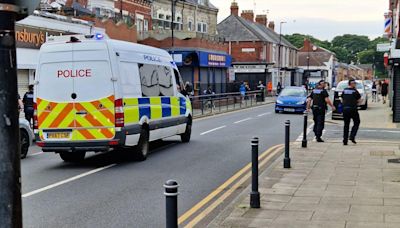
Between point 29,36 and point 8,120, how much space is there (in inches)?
846

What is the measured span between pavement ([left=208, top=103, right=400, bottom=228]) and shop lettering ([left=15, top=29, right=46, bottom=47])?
1404cm

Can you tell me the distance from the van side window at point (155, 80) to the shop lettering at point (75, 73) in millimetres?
1579

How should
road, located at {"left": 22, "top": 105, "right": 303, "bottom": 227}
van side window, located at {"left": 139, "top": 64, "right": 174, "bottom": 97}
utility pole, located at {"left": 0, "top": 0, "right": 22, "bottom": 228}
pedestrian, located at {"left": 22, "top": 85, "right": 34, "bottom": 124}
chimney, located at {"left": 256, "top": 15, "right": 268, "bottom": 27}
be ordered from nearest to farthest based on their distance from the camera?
1. utility pole, located at {"left": 0, "top": 0, "right": 22, "bottom": 228}
2. road, located at {"left": 22, "top": 105, "right": 303, "bottom": 227}
3. van side window, located at {"left": 139, "top": 64, "right": 174, "bottom": 97}
4. pedestrian, located at {"left": 22, "top": 85, "right": 34, "bottom": 124}
5. chimney, located at {"left": 256, "top": 15, "right": 268, "bottom": 27}

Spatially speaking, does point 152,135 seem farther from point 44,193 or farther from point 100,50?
point 44,193

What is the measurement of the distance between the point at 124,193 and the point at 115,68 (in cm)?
350

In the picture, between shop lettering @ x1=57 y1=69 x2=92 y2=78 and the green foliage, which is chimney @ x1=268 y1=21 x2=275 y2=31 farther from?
the green foliage

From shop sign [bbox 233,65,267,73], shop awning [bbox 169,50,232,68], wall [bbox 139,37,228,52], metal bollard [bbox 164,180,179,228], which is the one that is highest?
wall [bbox 139,37,228,52]

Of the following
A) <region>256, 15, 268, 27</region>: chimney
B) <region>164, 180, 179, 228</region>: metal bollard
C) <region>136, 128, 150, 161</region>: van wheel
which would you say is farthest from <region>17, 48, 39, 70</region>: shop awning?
<region>256, 15, 268, 27</region>: chimney

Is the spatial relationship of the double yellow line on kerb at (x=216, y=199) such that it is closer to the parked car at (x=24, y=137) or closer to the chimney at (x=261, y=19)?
the parked car at (x=24, y=137)

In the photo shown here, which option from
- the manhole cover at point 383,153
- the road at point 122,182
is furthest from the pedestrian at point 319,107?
the manhole cover at point 383,153

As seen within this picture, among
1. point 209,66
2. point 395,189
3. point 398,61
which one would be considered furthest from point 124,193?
point 209,66

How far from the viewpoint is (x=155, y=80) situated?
13883 millimetres

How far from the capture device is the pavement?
7.00m

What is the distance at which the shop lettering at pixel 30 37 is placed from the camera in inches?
903
